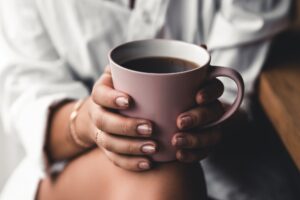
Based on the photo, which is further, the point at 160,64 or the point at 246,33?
the point at 246,33

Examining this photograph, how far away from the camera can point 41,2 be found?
2.39ft

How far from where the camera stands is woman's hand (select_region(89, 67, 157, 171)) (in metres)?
0.43

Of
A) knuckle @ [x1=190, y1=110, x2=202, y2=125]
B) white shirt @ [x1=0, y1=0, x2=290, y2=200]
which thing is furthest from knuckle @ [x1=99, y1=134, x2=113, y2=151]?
white shirt @ [x1=0, y1=0, x2=290, y2=200]

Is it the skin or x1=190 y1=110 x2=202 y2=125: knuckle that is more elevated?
x1=190 y1=110 x2=202 y2=125: knuckle

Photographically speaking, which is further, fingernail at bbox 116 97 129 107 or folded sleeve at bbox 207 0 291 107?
folded sleeve at bbox 207 0 291 107

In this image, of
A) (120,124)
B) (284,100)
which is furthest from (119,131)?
(284,100)

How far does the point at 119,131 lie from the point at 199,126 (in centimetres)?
9

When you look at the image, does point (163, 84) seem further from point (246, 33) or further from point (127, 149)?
point (246, 33)

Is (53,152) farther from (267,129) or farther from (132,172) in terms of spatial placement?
(267,129)

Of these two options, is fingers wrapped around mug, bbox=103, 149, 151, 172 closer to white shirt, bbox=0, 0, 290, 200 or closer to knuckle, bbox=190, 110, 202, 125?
knuckle, bbox=190, 110, 202, 125

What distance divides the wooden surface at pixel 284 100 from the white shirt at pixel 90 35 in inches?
1.7

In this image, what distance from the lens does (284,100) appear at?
1.83 ft

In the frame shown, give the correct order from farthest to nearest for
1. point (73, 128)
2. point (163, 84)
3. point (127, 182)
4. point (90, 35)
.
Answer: point (90, 35), point (73, 128), point (127, 182), point (163, 84)

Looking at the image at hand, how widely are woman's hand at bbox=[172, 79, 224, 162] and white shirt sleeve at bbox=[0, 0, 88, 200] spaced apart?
0.26 meters
